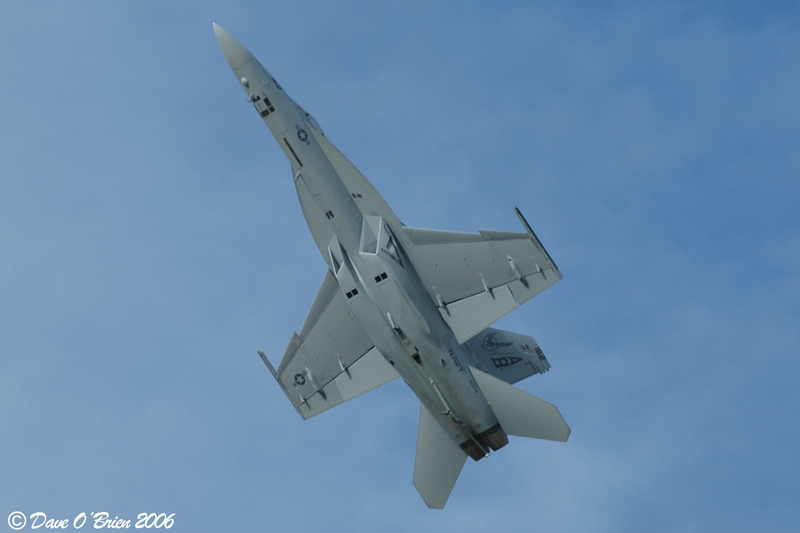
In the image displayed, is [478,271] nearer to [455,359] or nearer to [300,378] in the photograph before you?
[455,359]

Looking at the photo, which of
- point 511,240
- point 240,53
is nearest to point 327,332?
point 511,240

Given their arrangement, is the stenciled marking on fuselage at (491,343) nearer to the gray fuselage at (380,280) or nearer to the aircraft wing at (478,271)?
the aircraft wing at (478,271)

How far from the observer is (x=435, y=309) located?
38656mm

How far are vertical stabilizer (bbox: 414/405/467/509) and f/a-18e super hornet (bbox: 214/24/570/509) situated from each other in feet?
0.16

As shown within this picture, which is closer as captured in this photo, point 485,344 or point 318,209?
point 318,209

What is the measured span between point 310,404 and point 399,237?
33.4 ft

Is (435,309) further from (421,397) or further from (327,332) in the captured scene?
(327,332)

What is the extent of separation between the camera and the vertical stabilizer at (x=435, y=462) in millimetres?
39531

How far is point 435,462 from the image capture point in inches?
1566

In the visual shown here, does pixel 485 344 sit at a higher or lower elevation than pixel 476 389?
higher

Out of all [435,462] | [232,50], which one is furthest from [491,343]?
[232,50]

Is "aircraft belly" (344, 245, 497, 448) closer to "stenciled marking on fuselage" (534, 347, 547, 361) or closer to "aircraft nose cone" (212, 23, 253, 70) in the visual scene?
"stenciled marking on fuselage" (534, 347, 547, 361)

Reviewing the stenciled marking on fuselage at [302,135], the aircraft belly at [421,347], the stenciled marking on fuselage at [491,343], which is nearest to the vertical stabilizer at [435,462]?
the aircraft belly at [421,347]

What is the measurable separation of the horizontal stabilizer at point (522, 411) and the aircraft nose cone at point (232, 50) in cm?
1795
